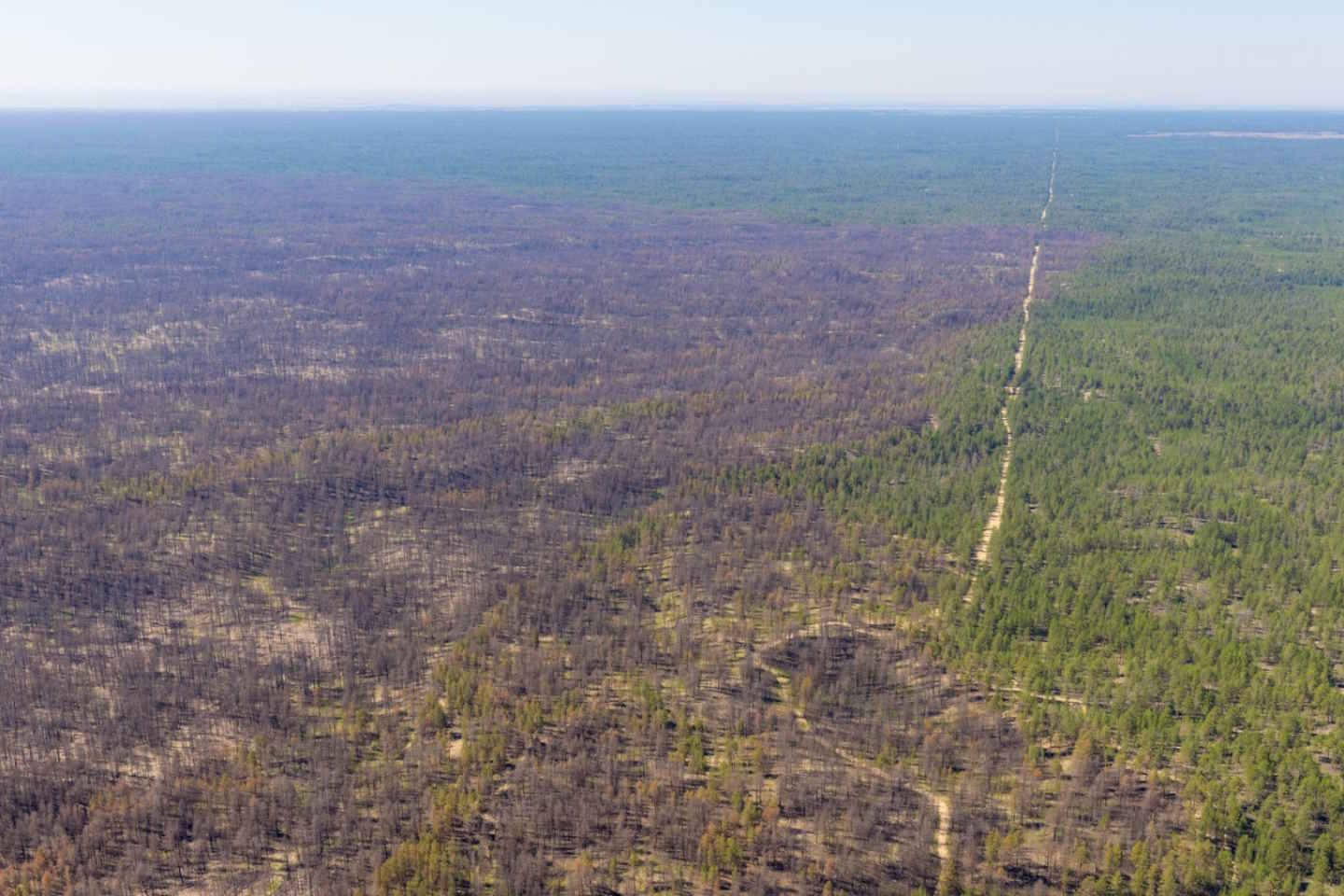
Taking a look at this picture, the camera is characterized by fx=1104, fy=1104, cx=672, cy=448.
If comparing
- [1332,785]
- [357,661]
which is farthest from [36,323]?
[1332,785]

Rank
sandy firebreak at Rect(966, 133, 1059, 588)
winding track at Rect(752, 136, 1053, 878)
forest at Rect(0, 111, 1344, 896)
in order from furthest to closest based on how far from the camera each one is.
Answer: sandy firebreak at Rect(966, 133, 1059, 588) < winding track at Rect(752, 136, 1053, 878) < forest at Rect(0, 111, 1344, 896)

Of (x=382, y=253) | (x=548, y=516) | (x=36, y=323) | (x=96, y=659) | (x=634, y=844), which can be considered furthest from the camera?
(x=382, y=253)

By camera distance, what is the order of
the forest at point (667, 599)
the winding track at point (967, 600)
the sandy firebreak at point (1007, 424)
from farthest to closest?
the sandy firebreak at point (1007, 424) → the winding track at point (967, 600) → the forest at point (667, 599)

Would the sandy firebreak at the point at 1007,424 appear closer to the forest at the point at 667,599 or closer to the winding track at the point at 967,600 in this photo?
the winding track at the point at 967,600

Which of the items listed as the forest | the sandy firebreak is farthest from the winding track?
the forest

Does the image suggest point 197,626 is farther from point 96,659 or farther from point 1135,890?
point 1135,890

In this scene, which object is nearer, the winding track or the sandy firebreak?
the winding track

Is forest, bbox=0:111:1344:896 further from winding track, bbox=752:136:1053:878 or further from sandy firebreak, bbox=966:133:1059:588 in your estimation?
sandy firebreak, bbox=966:133:1059:588

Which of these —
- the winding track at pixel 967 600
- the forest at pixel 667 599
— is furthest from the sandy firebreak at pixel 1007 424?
the forest at pixel 667 599

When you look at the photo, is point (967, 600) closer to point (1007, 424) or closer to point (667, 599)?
point (667, 599)
